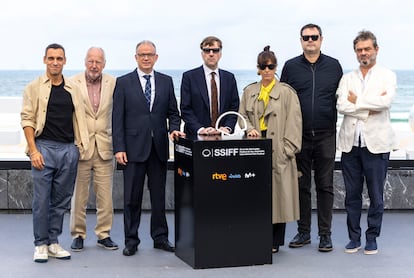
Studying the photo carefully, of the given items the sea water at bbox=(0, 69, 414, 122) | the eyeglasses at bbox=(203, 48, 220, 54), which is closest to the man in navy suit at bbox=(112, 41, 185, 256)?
the eyeglasses at bbox=(203, 48, 220, 54)

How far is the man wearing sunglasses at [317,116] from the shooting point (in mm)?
5844

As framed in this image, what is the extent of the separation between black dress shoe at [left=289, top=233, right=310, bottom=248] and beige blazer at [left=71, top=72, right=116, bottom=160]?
151 centimetres

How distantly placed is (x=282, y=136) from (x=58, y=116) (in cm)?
153

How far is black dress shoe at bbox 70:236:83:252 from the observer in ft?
19.6

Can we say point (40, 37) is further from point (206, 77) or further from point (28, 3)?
point (206, 77)

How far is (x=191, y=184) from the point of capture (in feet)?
17.7

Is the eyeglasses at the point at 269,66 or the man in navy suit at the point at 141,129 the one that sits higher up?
the eyeglasses at the point at 269,66

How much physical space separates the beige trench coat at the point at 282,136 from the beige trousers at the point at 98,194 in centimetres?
115

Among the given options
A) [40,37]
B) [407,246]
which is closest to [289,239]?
[407,246]

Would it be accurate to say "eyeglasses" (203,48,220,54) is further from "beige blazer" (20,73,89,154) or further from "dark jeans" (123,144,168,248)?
"beige blazer" (20,73,89,154)

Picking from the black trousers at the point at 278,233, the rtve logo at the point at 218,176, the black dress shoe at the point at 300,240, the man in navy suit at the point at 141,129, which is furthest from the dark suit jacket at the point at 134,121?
the black dress shoe at the point at 300,240

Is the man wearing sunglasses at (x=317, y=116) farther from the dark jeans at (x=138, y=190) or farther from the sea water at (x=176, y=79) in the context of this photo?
the sea water at (x=176, y=79)

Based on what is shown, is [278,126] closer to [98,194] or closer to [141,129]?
[141,129]

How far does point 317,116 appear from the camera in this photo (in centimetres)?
585
